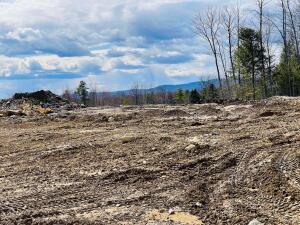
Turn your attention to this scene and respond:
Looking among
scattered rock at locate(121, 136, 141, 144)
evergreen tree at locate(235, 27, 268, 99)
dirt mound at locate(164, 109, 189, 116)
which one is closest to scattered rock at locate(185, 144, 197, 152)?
scattered rock at locate(121, 136, 141, 144)

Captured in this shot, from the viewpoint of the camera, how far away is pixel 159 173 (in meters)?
8.71

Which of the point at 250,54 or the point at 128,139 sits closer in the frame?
the point at 128,139

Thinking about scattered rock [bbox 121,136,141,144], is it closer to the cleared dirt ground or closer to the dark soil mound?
the cleared dirt ground

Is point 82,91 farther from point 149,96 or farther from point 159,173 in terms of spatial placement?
point 159,173

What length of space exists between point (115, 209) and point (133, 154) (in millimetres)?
3493

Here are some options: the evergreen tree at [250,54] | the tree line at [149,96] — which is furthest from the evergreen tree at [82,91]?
the evergreen tree at [250,54]

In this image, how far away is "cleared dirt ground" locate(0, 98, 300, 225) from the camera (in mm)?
6609

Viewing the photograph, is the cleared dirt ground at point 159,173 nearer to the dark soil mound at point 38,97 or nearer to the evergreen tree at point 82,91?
the dark soil mound at point 38,97

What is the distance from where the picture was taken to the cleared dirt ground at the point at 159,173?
6609mm

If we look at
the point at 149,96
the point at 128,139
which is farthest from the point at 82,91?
the point at 128,139

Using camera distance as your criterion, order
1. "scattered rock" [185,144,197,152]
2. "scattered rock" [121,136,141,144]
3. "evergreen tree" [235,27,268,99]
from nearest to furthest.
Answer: "scattered rock" [185,144,197,152] < "scattered rock" [121,136,141,144] < "evergreen tree" [235,27,268,99]

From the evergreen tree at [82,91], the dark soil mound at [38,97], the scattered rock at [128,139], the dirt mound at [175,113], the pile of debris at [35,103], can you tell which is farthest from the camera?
the evergreen tree at [82,91]

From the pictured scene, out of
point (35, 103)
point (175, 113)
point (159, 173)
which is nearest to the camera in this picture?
point (159, 173)

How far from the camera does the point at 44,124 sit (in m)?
18.0
